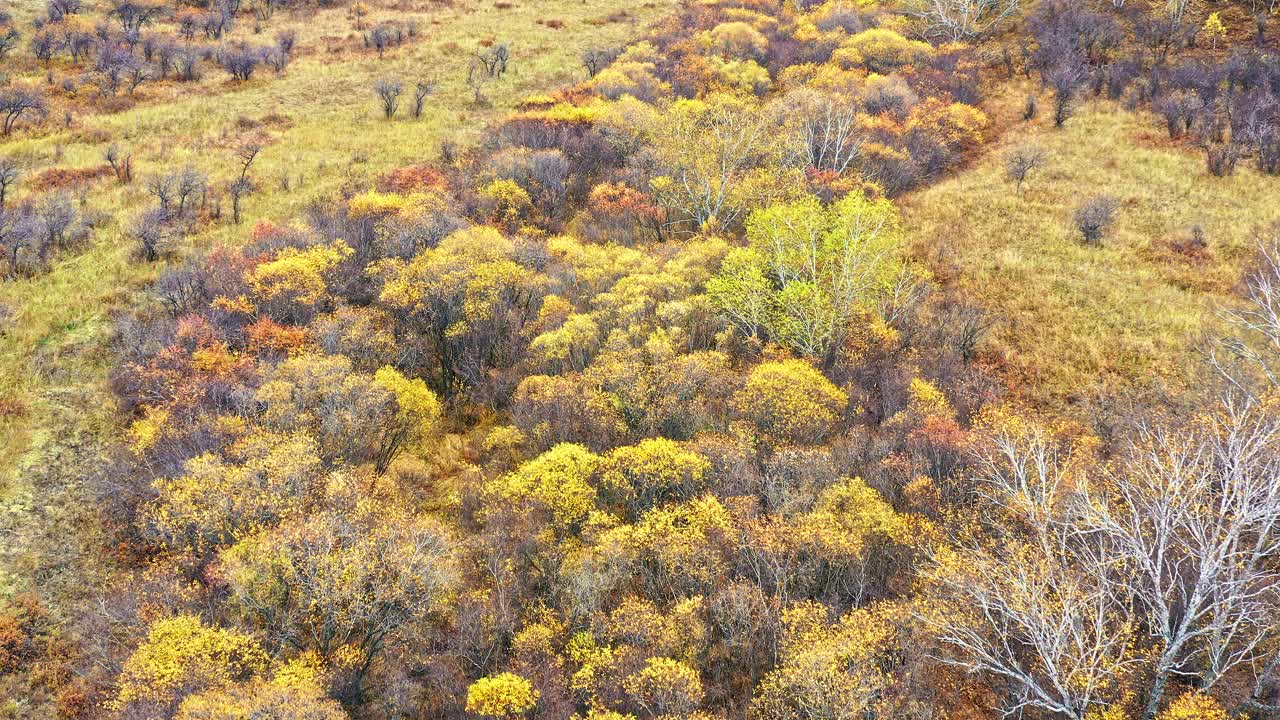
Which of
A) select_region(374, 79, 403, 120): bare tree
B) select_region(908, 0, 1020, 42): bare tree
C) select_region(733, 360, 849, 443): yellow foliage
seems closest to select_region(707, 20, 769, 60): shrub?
select_region(908, 0, 1020, 42): bare tree

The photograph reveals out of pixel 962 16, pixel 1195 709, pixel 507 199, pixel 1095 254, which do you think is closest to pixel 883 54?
pixel 962 16

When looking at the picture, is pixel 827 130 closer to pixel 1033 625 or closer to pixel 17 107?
pixel 1033 625

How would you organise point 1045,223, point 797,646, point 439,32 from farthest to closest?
point 439,32 < point 1045,223 < point 797,646

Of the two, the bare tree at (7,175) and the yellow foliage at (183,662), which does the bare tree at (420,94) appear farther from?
the yellow foliage at (183,662)

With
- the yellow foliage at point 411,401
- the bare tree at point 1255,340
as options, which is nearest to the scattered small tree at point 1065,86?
the bare tree at point 1255,340

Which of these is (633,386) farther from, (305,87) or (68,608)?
(305,87)

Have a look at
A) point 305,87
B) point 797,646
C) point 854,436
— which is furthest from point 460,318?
point 305,87
